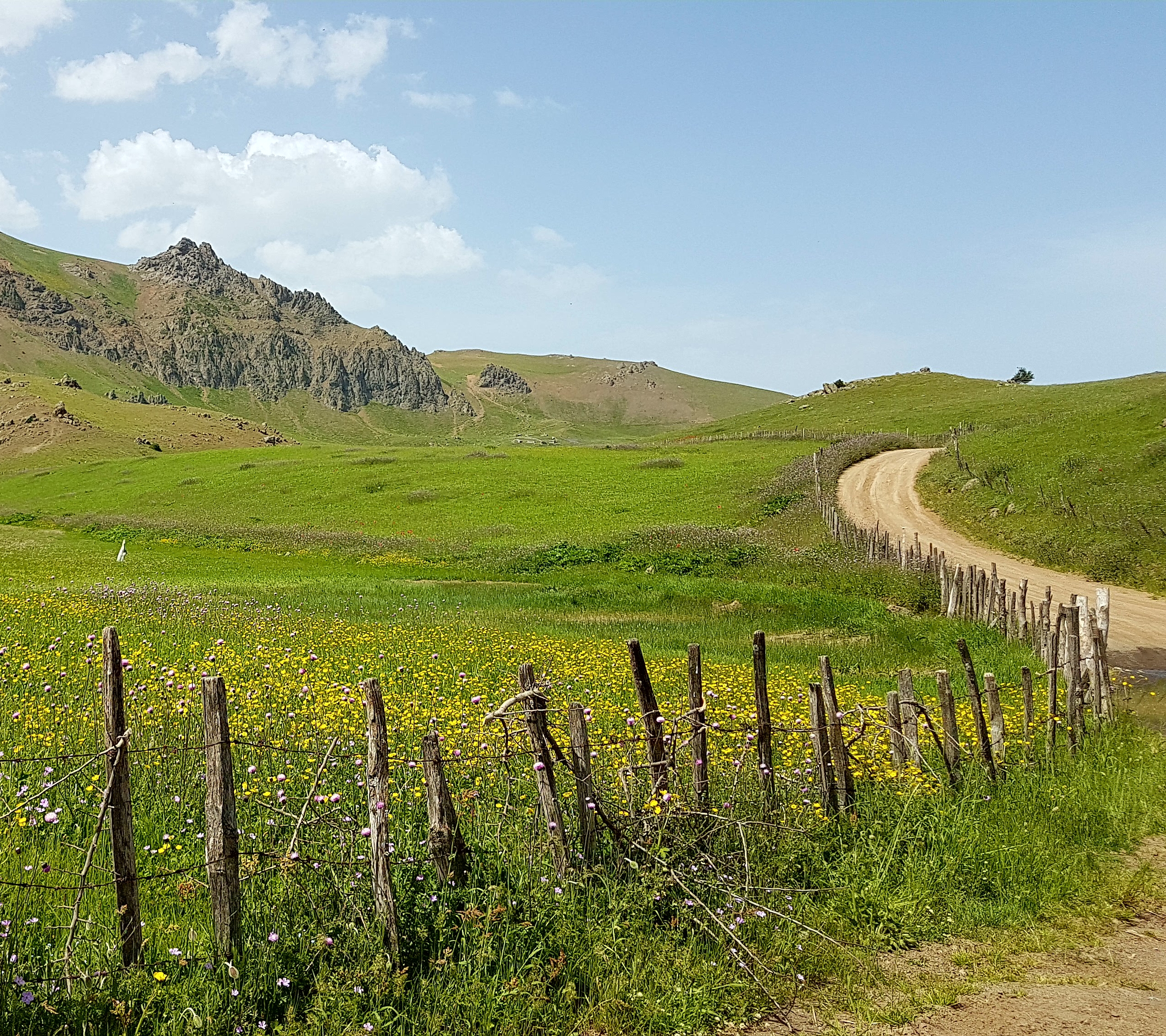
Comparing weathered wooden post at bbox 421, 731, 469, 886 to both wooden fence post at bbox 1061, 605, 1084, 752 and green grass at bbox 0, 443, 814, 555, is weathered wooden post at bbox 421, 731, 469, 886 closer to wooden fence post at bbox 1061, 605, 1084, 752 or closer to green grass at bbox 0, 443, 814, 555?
wooden fence post at bbox 1061, 605, 1084, 752

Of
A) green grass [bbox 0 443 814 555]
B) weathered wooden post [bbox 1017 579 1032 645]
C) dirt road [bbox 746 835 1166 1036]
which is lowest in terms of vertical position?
dirt road [bbox 746 835 1166 1036]

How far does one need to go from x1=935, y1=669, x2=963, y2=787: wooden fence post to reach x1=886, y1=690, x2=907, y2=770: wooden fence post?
0.46m

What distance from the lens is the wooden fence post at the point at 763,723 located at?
7422 millimetres

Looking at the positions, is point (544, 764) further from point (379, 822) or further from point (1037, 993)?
point (1037, 993)

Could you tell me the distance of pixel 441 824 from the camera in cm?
566

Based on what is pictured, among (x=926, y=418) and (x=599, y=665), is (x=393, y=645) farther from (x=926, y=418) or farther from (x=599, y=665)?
(x=926, y=418)

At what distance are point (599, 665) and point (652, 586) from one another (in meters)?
15.3

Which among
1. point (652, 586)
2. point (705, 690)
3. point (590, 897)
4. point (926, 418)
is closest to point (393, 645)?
point (705, 690)

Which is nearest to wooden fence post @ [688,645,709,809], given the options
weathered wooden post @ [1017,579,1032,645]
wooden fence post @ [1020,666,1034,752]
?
wooden fence post @ [1020,666,1034,752]

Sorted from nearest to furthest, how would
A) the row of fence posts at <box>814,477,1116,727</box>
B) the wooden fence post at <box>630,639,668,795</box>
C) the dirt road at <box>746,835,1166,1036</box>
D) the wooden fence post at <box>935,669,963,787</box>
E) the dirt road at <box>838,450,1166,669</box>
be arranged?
1. the dirt road at <box>746,835,1166,1036</box>
2. the wooden fence post at <box>630,639,668,795</box>
3. the wooden fence post at <box>935,669,963,787</box>
4. the row of fence posts at <box>814,477,1116,727</box>
5. the dirt road at <box>838,450,1166,669</box>

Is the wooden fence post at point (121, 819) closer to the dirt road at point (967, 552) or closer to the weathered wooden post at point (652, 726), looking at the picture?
the weathered wooden post at point (652, 726)

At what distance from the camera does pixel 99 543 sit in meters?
49.3

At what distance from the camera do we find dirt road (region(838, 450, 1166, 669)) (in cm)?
1891

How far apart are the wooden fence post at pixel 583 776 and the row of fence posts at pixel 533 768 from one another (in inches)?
0.4
